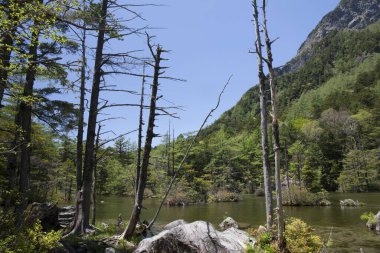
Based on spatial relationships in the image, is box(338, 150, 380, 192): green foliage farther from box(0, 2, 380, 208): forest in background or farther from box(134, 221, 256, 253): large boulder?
box(134, 221, 256, 253): large boulder

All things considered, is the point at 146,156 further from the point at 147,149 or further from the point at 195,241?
the point at 195,241

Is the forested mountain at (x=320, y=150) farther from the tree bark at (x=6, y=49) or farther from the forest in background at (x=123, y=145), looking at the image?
the tree bark at (x=6, y=49)

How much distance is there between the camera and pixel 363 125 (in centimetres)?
6378

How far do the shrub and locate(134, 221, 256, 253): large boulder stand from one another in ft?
3.28

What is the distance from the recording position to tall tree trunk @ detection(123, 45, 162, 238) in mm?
11477

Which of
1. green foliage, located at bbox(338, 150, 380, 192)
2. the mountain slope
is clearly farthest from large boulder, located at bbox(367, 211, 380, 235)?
green foliage, located at bbox(338, 150, 380, 192)

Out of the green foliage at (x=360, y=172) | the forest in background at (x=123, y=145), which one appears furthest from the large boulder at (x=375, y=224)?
the green foliage at (x=360, y=172)

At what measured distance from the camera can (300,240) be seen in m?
8.98

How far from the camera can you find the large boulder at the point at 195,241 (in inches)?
335

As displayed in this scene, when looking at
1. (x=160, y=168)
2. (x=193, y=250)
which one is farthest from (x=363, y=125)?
(x=193, y=250)

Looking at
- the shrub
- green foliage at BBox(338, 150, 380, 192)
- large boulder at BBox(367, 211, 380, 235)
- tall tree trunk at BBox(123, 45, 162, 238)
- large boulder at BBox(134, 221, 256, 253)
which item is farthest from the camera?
green foliage at BBox(338, 150, 380, 192)

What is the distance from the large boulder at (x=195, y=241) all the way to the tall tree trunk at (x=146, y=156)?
8.10ft

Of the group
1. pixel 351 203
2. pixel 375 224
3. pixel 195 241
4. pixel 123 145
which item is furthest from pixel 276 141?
pixel 123 145

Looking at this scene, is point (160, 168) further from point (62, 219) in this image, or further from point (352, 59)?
point (352, 59)
